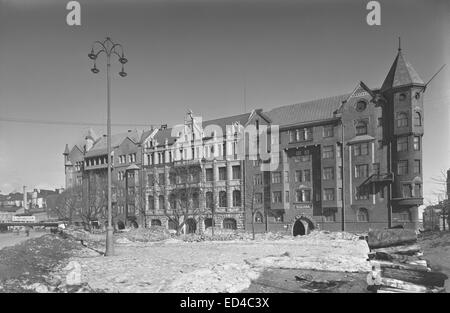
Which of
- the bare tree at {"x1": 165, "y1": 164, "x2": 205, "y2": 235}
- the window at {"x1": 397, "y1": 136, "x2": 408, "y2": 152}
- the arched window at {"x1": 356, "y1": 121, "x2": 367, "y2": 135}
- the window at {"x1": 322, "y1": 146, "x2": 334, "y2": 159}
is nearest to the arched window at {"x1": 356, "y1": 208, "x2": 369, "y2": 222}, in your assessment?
the window at {"x1": 322, "y1": 146, "x2": 334, "y2": 159}

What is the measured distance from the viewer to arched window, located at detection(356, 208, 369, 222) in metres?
23.9

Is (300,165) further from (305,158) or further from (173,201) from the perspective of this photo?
(173,201)

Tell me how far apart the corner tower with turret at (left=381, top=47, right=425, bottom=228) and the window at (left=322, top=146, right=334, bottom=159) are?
3.80m

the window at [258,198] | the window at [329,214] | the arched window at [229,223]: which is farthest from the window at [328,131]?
the arched window at [229,223]

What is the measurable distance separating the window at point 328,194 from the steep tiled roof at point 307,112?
506 cm

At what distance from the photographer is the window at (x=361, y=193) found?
23891 millimetres

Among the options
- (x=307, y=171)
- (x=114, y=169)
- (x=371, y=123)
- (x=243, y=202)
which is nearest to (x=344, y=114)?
(x=371, y=123)

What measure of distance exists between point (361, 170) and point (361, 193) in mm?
1531

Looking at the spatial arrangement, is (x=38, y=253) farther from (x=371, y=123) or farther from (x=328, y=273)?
(x=371, y=123)

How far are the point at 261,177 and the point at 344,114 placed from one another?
719 centimetres

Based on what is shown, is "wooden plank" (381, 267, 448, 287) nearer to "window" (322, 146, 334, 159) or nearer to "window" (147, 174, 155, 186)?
"window" (322, 146, 334, 159)

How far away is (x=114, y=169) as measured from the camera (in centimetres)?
3062

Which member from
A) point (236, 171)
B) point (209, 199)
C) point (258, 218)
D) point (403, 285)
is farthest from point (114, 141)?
point (403, 285)

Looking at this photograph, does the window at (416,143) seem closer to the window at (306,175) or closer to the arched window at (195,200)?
the window at (306,175)
